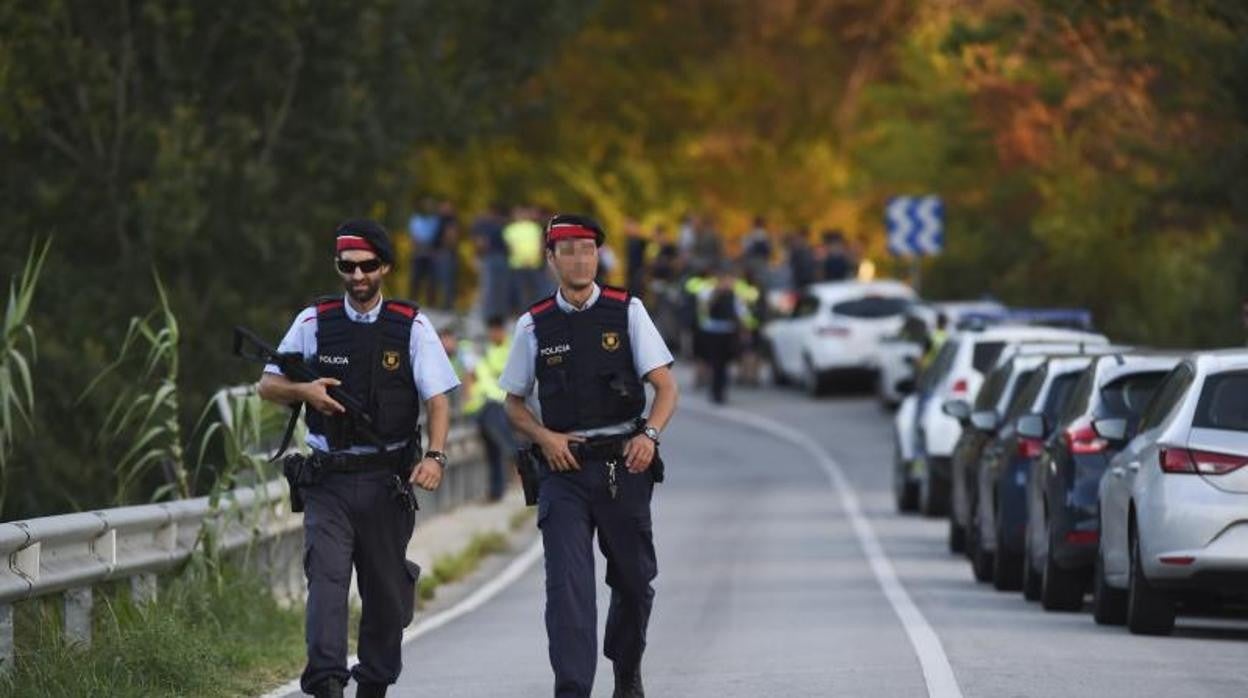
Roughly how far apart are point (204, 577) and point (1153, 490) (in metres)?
4.66

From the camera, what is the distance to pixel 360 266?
42.2 feet

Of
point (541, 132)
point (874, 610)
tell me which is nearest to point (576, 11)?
point (874, 610)

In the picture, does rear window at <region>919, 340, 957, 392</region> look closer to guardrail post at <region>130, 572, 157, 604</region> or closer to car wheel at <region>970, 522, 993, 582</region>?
car wheel at <region>970, 522, 993, 582</region>

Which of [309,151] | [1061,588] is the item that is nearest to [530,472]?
[1061,588]

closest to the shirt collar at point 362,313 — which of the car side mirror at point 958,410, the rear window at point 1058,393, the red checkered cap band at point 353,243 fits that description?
the red checkered cap band at point 353,243

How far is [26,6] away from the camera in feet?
97.9

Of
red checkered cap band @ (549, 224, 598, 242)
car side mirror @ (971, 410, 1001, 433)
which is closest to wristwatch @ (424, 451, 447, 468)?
red checkered cap band @ (549, 224, 598, 242)

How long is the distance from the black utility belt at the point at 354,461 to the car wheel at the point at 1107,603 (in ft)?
22.1

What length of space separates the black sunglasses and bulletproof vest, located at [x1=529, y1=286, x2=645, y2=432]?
2.13ft

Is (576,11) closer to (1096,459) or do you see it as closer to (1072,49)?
(1072,49)

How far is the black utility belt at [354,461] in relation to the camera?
12.9m

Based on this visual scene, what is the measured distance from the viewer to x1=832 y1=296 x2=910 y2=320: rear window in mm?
46969

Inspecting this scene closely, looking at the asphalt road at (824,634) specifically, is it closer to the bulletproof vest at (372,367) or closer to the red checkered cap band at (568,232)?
the bulletproof vest at (372,367)

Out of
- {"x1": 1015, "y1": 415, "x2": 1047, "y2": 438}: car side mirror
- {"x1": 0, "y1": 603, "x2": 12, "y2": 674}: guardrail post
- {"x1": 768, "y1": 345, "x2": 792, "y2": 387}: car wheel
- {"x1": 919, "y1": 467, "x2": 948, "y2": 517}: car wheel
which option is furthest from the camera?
{"x1": 768, "y1": 345, "x2": 792, "y2": 387}: car wheel
